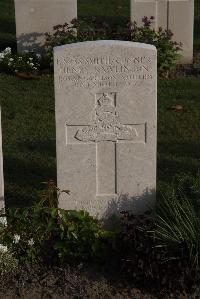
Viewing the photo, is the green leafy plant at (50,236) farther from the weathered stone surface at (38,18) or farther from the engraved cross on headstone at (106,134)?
the weathered stone surface at (38,18)

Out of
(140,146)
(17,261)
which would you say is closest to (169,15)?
(140,146)

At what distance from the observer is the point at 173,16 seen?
11219 mm

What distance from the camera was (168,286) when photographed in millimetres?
5020

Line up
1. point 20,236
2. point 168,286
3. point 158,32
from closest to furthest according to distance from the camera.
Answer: point 168,286, point 20,236, point 158,32

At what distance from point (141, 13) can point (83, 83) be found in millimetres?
5915

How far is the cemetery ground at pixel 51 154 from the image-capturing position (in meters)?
5.15

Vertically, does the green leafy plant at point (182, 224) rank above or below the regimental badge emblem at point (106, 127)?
below

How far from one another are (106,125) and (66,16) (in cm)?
587

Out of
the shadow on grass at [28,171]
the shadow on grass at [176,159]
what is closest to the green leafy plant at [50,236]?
the shadow on grass at [28,171]

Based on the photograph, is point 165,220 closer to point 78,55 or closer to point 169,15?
point 78,55

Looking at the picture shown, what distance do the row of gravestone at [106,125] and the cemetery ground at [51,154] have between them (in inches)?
13.2

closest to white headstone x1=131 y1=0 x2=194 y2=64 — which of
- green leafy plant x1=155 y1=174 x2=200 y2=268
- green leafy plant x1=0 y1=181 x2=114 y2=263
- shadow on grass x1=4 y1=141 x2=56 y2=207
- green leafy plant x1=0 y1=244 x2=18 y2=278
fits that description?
shadow on grass x1=4 y1=141 x2=56 y2=207

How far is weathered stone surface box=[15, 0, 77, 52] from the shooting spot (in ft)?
36.1

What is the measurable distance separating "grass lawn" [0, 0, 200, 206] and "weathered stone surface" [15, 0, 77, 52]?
37.0 inches
